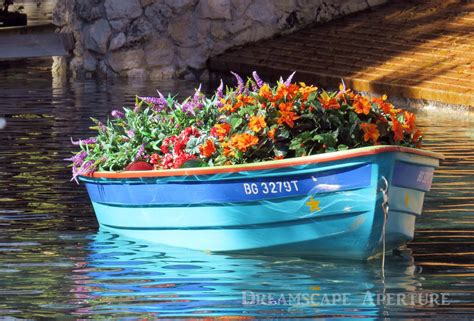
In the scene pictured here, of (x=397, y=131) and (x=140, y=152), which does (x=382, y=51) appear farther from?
(x=397, y=131)

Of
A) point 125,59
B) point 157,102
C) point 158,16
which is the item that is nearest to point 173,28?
point 158,16

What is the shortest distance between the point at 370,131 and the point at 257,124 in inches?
30.4

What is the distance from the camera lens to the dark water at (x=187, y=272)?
774 cm

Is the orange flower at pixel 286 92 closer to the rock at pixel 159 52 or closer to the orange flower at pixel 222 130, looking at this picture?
the orange flower at pixel 222 130

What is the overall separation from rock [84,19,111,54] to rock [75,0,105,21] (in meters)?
0.13

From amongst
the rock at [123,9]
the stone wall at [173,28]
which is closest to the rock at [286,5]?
the stone wall at [173,28]

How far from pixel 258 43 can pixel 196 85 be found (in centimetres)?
200

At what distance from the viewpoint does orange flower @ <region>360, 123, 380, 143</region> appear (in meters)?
8.98

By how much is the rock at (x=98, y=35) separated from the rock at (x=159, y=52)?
0.78 meters

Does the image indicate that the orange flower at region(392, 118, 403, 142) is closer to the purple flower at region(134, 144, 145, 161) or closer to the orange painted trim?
the orange painted trim

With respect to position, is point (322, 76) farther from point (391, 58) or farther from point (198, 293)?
point (198, 293)

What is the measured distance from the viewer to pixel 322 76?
21.1 metres

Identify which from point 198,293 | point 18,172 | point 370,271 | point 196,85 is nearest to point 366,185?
point 370,271

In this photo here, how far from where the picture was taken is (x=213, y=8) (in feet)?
80.0
